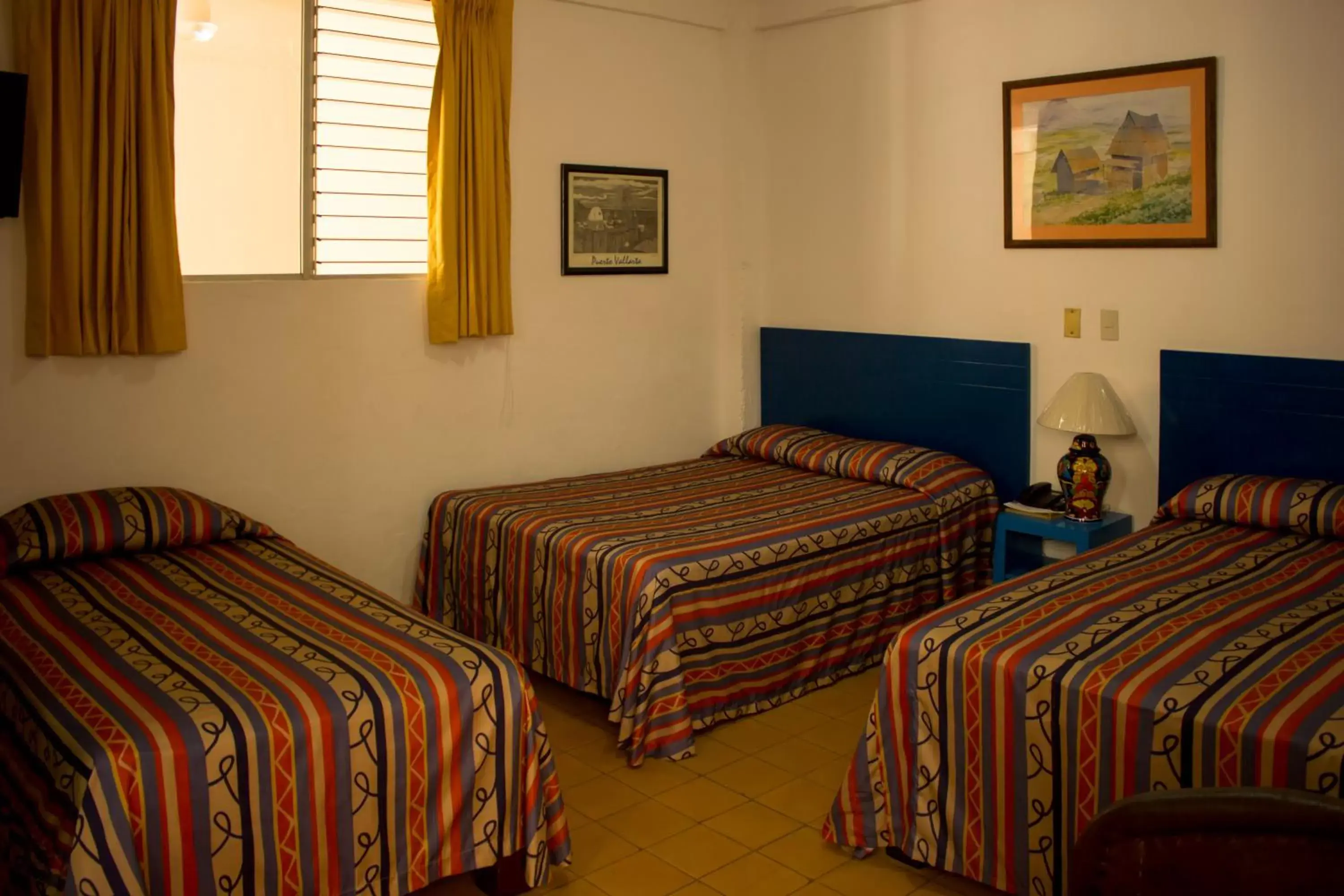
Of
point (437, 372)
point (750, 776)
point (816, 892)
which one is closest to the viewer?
point (816, 892)

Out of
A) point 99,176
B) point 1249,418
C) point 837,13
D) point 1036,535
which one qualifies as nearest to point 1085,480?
point 1036,535

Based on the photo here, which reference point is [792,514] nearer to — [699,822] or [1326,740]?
[699,822]

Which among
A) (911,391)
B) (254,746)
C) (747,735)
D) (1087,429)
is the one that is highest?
(911,391)

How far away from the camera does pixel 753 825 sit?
3029mm

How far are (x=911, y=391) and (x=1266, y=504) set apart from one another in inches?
57.4

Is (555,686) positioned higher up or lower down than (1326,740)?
lower down

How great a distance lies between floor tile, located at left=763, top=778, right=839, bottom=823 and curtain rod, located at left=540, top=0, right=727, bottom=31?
9.56ft

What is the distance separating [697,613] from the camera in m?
3.51

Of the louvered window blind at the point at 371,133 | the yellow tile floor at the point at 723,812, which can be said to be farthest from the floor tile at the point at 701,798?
the louvered window blind at the point at 371,133

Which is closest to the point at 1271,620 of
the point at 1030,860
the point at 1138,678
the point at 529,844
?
the point at 1138,678

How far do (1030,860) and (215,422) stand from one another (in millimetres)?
2663

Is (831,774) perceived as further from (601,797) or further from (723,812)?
(601,797)

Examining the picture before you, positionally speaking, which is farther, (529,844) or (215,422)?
(215,422)

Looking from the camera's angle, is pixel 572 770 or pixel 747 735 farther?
pixel 747 735
